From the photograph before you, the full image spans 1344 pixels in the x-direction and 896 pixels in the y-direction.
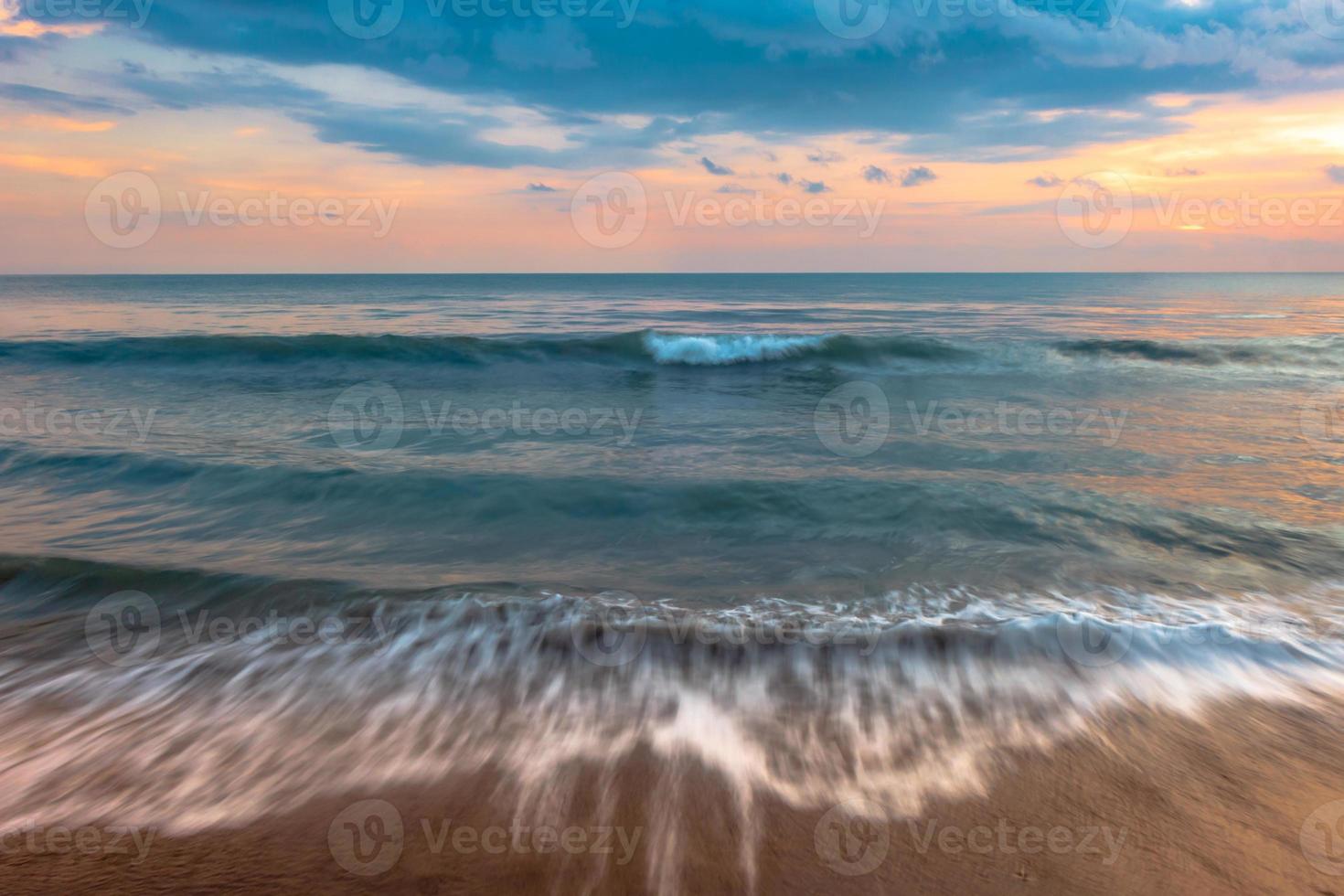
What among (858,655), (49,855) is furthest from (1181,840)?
(49,855)

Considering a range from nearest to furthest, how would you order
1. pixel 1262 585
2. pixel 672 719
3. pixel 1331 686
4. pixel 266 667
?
1. pixel 672 719
2. pixel 1331 686
3. pixel 266 667
4. pixel 1262 585

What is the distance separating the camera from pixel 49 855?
2959mm

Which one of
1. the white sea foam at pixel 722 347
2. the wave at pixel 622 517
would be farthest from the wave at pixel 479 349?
the wave at pixel 622 517

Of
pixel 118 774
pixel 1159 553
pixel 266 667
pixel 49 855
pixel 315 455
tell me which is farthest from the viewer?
pixel 315 455

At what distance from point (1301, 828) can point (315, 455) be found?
10958mm

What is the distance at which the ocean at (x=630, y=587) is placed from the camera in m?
3.81

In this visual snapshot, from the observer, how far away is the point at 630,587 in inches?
234

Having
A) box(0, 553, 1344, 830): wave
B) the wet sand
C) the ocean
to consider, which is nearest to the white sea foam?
the ocean

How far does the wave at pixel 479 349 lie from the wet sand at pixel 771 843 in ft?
62.1

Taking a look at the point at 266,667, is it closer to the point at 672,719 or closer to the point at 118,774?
the point at 118,774

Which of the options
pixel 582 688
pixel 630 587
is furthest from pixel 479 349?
pixel 582 688

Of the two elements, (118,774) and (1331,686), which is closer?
(118,774)

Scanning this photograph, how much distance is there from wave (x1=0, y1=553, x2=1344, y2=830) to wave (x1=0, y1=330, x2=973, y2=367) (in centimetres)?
1689

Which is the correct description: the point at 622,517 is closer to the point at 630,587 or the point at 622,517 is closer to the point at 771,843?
the point at 630,587
